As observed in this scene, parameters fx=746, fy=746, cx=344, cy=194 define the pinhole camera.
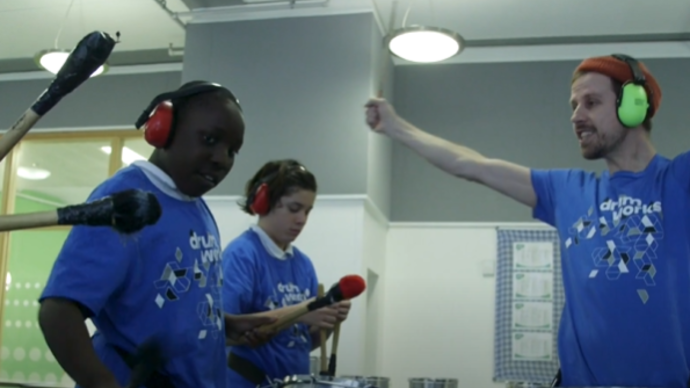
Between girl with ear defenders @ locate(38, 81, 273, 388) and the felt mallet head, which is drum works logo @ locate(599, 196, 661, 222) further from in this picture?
the felt mallet head

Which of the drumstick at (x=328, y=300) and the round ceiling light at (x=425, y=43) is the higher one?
the round ceiling light at (x=425, y=43)

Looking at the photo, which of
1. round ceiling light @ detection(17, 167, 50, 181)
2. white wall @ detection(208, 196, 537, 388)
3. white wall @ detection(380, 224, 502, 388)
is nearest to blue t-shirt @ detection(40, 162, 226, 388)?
white wall @ detection(208, 196, 537, 388)

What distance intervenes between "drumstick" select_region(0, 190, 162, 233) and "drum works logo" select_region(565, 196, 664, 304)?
1368mm

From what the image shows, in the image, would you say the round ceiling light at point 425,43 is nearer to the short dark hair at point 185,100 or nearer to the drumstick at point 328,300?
the drumstick at point 328,300

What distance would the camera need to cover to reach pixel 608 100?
6.79ft

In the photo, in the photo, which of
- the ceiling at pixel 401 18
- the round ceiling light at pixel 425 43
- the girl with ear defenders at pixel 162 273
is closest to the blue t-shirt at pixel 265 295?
the girl with ear defenders at pixel 162 273

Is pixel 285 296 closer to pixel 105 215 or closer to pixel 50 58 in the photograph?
pixel 105 215

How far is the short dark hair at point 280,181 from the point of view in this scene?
9.61ft

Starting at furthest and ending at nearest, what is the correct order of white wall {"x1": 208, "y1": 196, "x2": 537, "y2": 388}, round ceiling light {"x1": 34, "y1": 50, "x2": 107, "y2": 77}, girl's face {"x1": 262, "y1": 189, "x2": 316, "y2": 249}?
white wall {"x1": 208, "y1": 196, "x2": 537, "y2": 388}
round ceiling light {"x1": 34, "y1": 50, "x2": 107, "y2": 77}
girl's face {"x1": 262, "y1": 189, "x2": 316, "y2": 249}

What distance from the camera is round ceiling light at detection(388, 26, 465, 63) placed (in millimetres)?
4734

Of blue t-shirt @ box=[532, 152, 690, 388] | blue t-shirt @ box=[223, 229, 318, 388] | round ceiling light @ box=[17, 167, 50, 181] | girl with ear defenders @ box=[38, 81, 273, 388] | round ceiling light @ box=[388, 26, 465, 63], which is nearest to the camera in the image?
girl with ear defenders @ box=[38, 81, 273, 388]

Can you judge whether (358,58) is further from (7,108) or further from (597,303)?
(597,303)

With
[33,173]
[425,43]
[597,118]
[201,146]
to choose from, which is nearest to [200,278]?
[201,146]

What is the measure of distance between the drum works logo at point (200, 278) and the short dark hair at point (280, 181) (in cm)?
106
